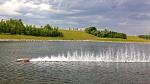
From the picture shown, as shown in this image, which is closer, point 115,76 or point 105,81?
point 105,81

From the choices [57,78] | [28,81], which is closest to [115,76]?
[57,78]

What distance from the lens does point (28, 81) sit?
48.5 meters

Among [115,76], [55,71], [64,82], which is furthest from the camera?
[55,71]

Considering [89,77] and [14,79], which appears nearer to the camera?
[14,79]

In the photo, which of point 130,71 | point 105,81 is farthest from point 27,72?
point 130,71

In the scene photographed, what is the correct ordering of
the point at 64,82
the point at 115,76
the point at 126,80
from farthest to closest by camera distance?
the point at 115,76, the point at 126,80, the point at 64,82

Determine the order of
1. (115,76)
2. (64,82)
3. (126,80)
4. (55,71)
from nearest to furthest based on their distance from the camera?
(64,82) → (126,80) → (115,76) → (55,71)

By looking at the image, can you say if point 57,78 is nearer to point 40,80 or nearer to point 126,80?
point 40,80

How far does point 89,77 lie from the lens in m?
53.5

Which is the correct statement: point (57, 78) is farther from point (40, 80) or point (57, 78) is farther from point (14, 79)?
point (14, 79)

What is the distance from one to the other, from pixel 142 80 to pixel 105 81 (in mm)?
6282

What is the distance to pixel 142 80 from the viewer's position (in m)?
51.2

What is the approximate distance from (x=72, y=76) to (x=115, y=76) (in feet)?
25.0

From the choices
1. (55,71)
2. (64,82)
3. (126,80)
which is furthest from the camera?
(55,71)
